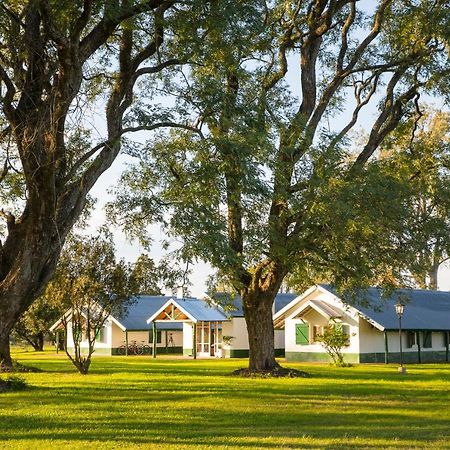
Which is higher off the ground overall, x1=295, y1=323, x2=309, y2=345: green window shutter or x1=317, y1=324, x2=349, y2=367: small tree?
x1=295, y1=323, x2=309, y2=345: green window shutter

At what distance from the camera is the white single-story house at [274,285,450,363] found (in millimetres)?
35938

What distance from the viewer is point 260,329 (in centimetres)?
2514

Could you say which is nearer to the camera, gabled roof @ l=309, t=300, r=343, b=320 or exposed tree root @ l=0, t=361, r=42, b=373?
exposed tree root @ l=0, t=361, r=42, b=373

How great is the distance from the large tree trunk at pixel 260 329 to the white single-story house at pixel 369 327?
10.5 meters

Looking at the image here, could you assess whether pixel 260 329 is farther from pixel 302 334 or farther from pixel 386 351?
pixel 302 334

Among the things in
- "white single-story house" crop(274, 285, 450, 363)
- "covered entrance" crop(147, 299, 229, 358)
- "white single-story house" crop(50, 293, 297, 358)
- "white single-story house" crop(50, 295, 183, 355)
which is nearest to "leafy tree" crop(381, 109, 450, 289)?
"white single-story house" crop(274, 285, 450, 363)

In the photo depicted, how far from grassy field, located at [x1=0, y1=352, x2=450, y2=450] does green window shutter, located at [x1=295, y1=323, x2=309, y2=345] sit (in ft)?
49.8

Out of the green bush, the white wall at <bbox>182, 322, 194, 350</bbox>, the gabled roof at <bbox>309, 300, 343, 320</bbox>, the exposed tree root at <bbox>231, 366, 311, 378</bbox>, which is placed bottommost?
the green bush

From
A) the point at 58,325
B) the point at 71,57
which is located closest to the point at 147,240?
the point at 71,57

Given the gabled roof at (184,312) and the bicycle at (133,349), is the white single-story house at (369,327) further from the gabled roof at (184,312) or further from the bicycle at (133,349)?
the bicycle at (133,349)

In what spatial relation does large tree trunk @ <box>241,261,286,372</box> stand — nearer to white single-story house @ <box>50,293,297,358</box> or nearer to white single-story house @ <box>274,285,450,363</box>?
white single-story house @ <box>274,285,450,363</box>

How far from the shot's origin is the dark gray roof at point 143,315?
49.0m

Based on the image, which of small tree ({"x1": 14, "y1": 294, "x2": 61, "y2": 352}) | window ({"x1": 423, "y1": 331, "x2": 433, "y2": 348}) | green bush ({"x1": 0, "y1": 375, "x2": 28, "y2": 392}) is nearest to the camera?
green bush ({"x1": 0, "y1": 375, "x2": 28, "y2": 392})

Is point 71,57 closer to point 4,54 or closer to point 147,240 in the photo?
point 4,54
